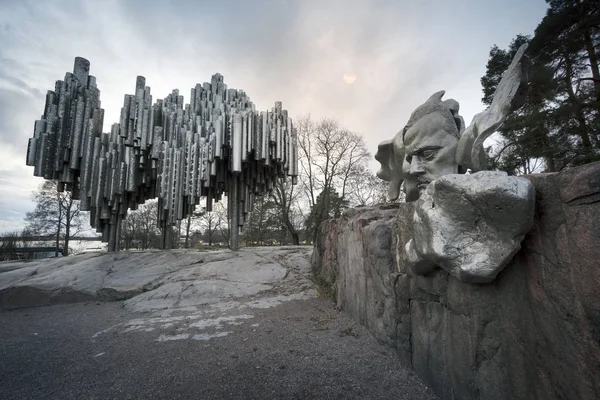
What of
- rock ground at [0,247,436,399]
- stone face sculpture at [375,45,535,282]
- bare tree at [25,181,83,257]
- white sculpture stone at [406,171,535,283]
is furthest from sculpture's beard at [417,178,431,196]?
bare tree at [25,181,83,257]

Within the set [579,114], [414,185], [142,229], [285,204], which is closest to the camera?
[414,185]

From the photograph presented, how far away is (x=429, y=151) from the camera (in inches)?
108

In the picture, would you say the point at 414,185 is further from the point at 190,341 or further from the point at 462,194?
the point at 190,341

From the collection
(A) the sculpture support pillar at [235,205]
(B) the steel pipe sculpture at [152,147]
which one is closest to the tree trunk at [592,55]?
(B) the steel pipe sculpture at [152,147]

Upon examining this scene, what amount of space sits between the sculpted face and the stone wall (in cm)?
46

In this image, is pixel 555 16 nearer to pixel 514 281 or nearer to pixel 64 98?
pixel 514 281

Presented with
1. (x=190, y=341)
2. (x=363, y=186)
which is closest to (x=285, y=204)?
(x=363, y=186)

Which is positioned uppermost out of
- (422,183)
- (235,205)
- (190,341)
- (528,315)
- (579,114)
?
(579,114)

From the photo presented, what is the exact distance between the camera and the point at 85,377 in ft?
8.34

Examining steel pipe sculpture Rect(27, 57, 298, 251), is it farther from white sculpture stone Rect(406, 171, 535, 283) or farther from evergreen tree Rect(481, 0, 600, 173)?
evergreen tree Rect(481, 0, 600, 173)

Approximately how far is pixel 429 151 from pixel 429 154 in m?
0.03

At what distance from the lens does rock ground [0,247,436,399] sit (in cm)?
229

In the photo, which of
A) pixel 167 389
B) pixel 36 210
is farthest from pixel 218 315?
pixel 36 210

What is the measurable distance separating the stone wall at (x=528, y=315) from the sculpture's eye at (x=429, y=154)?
24.3 inches
